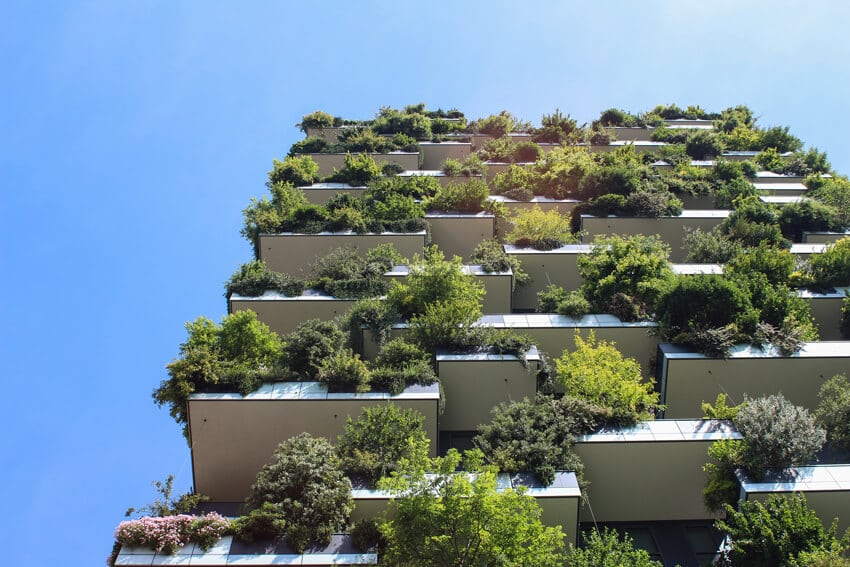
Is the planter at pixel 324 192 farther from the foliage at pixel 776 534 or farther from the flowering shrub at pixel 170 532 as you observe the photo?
the foliage at pixel 776 534

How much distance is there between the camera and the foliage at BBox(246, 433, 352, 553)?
13648 mm

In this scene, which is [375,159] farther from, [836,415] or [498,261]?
[836,415]

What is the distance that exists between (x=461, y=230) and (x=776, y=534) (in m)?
17.1

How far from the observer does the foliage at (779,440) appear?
48.3 feet

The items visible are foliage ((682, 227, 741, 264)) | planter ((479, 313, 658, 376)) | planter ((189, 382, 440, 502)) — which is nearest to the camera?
planter ((189, 382, 440, 502))

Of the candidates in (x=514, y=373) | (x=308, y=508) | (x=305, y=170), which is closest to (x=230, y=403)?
(x=308, y=508)

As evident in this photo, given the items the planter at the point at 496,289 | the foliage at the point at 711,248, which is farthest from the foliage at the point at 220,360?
the foliage at the point at 711,248

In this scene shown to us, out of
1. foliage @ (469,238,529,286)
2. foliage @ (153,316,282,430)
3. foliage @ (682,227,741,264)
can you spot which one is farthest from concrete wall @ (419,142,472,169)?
foliage @ (153,316,282,430)

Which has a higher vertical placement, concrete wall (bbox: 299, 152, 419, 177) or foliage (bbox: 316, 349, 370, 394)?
concrete wall (bbox: 299, 152, 419, 177)

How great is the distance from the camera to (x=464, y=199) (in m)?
28.3

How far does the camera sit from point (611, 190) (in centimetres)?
2895

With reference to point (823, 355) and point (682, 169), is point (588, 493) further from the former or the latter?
point (682, 169)

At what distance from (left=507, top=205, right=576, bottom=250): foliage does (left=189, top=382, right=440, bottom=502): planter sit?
9.71 metres

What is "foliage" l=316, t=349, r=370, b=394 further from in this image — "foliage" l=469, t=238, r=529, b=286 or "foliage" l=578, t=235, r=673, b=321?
"foliage" l=578, t=235, r=673, b=321
